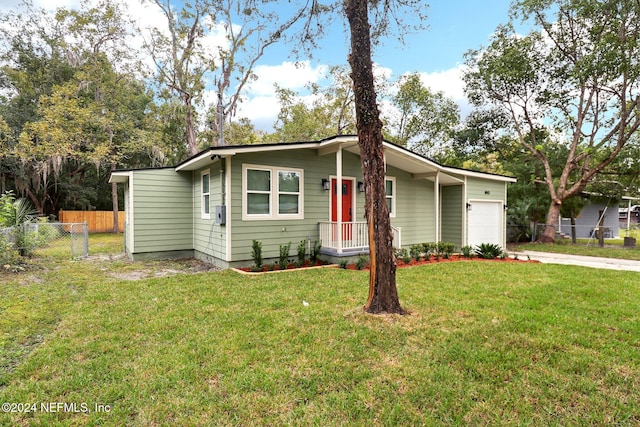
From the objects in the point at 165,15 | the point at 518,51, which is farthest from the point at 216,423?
the point at 165,15

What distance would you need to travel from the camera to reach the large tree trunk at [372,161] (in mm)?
3760

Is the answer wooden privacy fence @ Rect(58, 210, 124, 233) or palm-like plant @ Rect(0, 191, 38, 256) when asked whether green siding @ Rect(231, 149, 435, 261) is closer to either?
palm-like plant @ Rect(0, 191, 38, 256)

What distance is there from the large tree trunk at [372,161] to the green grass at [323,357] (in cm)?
34

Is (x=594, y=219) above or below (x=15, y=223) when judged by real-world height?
below

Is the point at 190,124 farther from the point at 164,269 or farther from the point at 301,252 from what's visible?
the point at 301,252

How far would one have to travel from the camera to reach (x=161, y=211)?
28.5ft

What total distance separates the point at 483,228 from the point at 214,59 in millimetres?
15780

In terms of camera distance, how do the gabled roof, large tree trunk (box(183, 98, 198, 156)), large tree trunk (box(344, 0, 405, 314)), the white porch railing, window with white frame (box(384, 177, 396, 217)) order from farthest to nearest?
1. large tree trunk (box(183, 98, 198, 156))
2. window with white frame (box(384, 177, 396, 217))
3. the white porch railing
4. the gabled roof
5. large tree trunk (box(344, 0, 405, 314))

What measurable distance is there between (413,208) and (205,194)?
6434 mm

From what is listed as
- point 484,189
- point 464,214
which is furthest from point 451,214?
point 484,189

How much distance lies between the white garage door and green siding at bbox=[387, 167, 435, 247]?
130 cm

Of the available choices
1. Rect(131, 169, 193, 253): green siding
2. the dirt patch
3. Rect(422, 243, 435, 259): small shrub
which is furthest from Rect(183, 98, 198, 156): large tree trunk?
Rect(422, 243, 435, 259): small shrub

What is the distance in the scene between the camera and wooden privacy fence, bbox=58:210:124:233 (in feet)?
62.1

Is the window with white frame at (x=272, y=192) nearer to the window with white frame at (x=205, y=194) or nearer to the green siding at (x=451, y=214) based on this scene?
the window with white frame at (x=205, y=194)
